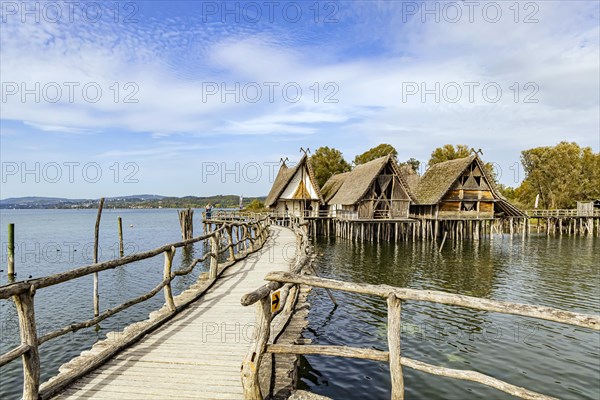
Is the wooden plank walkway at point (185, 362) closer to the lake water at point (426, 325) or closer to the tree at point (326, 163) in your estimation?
the lake water at point (426, 325)

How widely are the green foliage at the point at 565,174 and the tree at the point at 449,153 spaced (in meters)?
10.1

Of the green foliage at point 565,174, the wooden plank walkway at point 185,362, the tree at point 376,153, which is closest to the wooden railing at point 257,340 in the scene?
the wooden plank walkway at point 185,362

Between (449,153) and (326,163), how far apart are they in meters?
19.5

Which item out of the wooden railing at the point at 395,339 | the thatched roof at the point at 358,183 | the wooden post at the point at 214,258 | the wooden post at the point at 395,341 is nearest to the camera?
the wooden railing at the point at 395,339

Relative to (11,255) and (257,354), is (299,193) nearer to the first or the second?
(11,255)

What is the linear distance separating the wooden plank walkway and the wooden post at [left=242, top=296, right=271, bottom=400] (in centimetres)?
31

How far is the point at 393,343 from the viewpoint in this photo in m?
3.96

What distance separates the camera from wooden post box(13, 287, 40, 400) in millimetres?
3713

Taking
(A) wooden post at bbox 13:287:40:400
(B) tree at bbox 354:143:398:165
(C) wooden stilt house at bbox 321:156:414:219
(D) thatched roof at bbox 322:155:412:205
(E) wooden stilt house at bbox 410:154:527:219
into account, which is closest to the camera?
(A) wooden post at bbox 13:287:40:400

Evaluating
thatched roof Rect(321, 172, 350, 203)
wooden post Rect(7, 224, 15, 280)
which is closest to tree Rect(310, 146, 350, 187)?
thatched roof Rect(321, 172, 350, 203)

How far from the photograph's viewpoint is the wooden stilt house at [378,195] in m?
33.2

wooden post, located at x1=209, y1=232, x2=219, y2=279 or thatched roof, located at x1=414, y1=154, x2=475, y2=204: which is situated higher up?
thatched roof, located at x1=414, y1=154, x2=475, y2=204

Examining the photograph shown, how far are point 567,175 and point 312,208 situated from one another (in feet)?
131

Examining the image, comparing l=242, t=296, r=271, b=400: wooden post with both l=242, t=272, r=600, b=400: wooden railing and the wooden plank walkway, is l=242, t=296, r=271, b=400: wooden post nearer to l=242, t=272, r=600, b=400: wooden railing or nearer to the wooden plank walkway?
l=242, t=272, r=600, b=400: wooden railing
